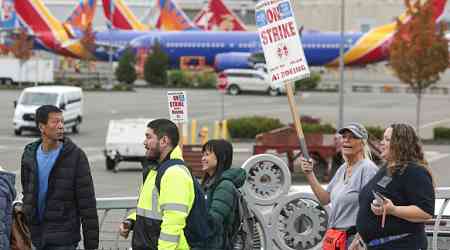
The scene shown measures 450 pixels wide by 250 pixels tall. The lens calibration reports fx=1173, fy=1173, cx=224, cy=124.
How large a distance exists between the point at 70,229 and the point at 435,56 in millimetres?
31008

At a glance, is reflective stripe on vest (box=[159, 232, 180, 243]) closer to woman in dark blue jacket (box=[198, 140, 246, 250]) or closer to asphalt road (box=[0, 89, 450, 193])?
woman in dark blue jacket (box=[198, 140, 246, 250])

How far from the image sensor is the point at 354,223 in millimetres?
7996

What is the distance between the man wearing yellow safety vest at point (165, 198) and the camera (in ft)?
22.8

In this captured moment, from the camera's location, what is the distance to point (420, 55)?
37875 millimetres

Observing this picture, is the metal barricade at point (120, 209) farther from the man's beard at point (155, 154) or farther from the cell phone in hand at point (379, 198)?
the cell phone in hand at point (379, 198)

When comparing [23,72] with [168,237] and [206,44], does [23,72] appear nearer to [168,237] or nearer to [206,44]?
[206,44]

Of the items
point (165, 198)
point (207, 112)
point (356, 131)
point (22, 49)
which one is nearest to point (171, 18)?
point (22, 49)

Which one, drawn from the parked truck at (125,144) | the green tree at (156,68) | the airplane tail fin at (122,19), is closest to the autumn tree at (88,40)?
the green tree at (156,68)

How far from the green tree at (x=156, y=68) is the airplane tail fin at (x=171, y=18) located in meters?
21.2

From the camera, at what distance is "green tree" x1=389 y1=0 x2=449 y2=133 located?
37906 millimetres

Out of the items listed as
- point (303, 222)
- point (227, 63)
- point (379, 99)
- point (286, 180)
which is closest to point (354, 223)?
point (303, 222)


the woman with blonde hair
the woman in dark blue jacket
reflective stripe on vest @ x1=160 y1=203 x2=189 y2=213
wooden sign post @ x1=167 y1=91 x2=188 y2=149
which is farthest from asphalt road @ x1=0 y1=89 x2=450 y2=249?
the woman with blonde hair

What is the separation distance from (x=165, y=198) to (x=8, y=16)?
88224mm

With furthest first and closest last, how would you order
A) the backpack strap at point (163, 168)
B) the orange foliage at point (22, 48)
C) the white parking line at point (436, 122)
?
the orange foliage at point (22, 48), the white parking line at point (436, 122), the backpack strap at point (163, 168)
